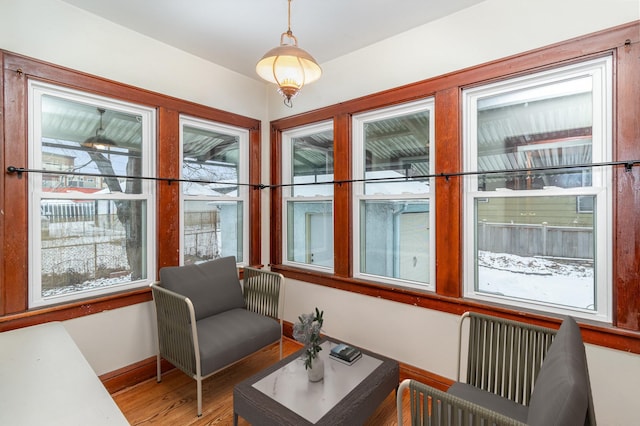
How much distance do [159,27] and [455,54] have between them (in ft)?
7.31

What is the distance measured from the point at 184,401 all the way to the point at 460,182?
251cm

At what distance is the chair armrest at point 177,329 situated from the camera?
1.95 meters

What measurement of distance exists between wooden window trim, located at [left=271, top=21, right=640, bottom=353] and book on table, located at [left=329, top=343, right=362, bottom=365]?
588 millimetres

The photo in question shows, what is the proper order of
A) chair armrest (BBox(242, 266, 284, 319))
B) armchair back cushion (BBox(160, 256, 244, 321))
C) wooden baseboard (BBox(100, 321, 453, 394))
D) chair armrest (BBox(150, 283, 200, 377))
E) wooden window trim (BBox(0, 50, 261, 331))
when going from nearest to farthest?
wooden window trim (BBox(0, 50, 261, 331)), chair armrest (BBox(150, 283, 200, 377)), wooden baseboard (BBox(100, 321, 453, 394)), armchair back cushion (BBox(160, 256, 244, 321)), chair armrest (BBox(242, 266, 284, 319))

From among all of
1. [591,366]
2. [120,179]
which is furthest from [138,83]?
[591,366]

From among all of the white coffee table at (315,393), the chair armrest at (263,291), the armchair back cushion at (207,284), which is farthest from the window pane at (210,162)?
the white coffee table at (315,393)

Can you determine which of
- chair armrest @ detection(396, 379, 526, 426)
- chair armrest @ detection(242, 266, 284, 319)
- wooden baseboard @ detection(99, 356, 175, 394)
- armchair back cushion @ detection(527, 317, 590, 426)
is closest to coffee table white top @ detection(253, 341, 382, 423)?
chair armrest @ detection(396, 379, 526, 426)

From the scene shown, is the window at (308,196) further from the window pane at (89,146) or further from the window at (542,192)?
the window pane at (89,146)

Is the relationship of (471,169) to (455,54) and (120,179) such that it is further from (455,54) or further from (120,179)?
(120,179)

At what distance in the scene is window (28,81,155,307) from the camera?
6.52ft

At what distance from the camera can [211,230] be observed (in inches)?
116

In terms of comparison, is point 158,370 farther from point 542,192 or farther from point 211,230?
point 542,192

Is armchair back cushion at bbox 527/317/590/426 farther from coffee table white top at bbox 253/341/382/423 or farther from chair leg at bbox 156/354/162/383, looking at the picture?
chair leg at bbox 156/354/162/383

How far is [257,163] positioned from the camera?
10.7ft
